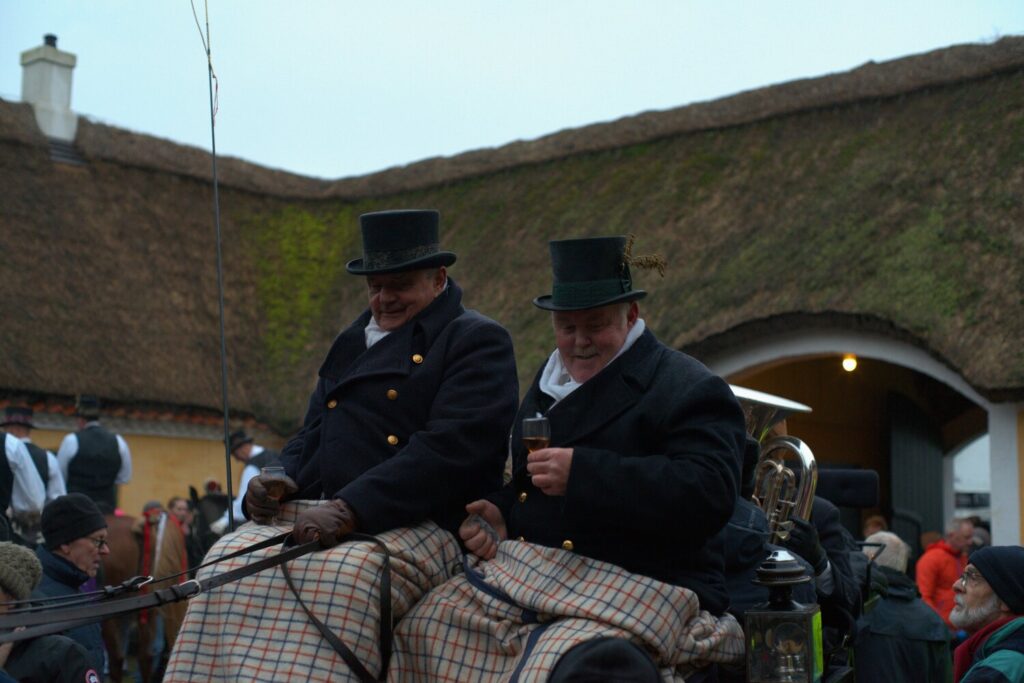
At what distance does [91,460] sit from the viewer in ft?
36.2

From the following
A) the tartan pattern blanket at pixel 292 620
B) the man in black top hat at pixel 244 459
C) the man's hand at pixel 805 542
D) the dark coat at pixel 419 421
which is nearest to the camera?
the tartan pattern blanket at pixel 292 620

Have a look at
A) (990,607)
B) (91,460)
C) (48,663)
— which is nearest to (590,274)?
(48,663)

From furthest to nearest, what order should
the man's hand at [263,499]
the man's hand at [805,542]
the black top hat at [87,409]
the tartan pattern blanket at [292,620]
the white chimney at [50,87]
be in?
1. the white chimney at [50,87]
2. the black top hat at [87,409]
3. the man's hand at [805,542]
4. the man's hand at [263,499]
5. the tartan pattern blanket at [292,620]

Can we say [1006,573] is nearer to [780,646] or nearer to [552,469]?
[780,646]

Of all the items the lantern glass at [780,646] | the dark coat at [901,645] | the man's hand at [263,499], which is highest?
the man's hand at [263,499]

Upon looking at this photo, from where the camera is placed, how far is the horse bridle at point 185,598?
3.44m

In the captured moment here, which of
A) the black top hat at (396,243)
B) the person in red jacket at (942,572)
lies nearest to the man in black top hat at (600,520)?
the black top hat at (396,243)

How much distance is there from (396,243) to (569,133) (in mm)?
15533

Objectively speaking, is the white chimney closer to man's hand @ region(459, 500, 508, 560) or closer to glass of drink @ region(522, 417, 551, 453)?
man's hand @ region(459, 500, 508, 560)

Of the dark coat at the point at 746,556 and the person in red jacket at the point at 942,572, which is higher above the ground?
the dark coat at the point at 746,556

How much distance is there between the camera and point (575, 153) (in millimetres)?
18938

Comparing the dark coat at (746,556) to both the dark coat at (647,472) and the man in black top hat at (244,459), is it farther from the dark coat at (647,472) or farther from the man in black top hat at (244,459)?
the man in black top hat at (244,459)

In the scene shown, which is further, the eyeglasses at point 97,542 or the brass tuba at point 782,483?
the eyeglasses at point 97,542

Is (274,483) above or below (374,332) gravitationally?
below
